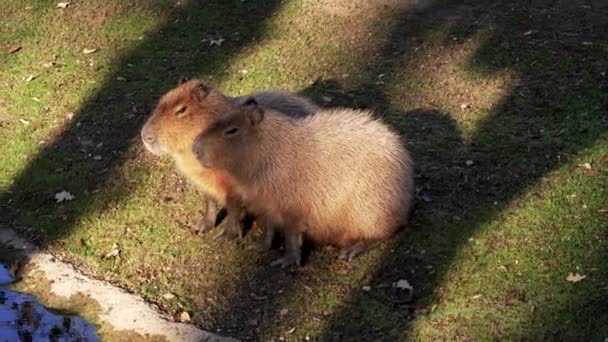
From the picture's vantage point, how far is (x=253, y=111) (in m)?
5.75

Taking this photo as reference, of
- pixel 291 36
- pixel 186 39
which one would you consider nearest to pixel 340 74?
pixel 291 36

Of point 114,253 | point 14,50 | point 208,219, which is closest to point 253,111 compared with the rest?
point 208,219

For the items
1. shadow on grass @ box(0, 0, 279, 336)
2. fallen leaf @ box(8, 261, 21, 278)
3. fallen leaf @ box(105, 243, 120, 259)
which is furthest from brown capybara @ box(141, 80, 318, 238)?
fallen leaf @ box(8, 261, 21, 278)

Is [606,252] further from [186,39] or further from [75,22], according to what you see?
[75,22]

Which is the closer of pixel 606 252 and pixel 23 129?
pixel 606 252

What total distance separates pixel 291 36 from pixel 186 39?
103cm

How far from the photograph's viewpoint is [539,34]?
876 cm

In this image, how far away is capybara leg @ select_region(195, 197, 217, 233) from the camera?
641 centimetres

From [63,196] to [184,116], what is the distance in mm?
1562

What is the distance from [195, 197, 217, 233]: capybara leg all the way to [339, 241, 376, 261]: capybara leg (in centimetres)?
96

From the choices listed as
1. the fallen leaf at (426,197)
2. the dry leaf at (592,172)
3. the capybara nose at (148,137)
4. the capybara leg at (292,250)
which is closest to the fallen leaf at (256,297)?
the capybara leg at (292,250)

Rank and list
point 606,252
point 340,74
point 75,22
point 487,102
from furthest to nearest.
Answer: point 75,22
point 340,74
point 487,102
point 606,252

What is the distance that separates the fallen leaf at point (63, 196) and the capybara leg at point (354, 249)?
6.96 ft

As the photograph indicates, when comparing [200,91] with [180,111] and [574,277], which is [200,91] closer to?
[180,111]
